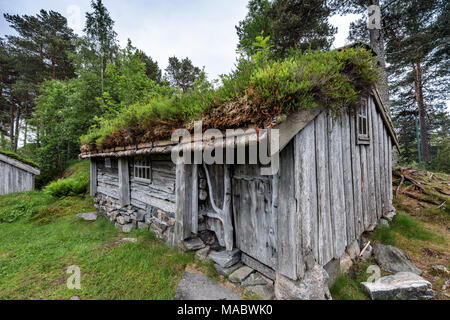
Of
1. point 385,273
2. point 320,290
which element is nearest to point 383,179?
point 385,273

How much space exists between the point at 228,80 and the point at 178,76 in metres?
19.4

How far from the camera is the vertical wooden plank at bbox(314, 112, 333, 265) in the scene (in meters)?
2.54

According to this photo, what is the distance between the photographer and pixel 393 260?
3.45 meters

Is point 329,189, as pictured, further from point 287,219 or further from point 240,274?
point 240,274

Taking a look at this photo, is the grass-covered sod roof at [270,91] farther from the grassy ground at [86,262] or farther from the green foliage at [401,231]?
the green foliage at [401,231]

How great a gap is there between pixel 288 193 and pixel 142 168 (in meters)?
4.01

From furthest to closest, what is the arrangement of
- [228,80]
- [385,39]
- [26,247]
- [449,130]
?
[449,130] < [385,39] < [26,247] < [228,80]

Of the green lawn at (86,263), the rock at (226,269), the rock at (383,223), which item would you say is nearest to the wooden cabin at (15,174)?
the green lawn at (86,263)

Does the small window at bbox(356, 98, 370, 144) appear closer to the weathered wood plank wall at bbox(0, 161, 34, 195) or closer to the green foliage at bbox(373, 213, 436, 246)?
the green foliage at bbox(373, 213, 436, 246)

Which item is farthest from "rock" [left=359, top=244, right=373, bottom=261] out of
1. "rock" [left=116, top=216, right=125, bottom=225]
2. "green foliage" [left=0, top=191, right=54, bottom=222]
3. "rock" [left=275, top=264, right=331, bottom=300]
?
"green foliage" [left=0, top=191, right=54, bottom=222]

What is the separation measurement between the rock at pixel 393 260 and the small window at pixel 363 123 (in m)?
2.30

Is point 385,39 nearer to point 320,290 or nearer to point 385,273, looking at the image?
point 385,273

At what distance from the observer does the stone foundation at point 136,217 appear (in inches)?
158

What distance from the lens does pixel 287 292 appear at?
7.63 feet
